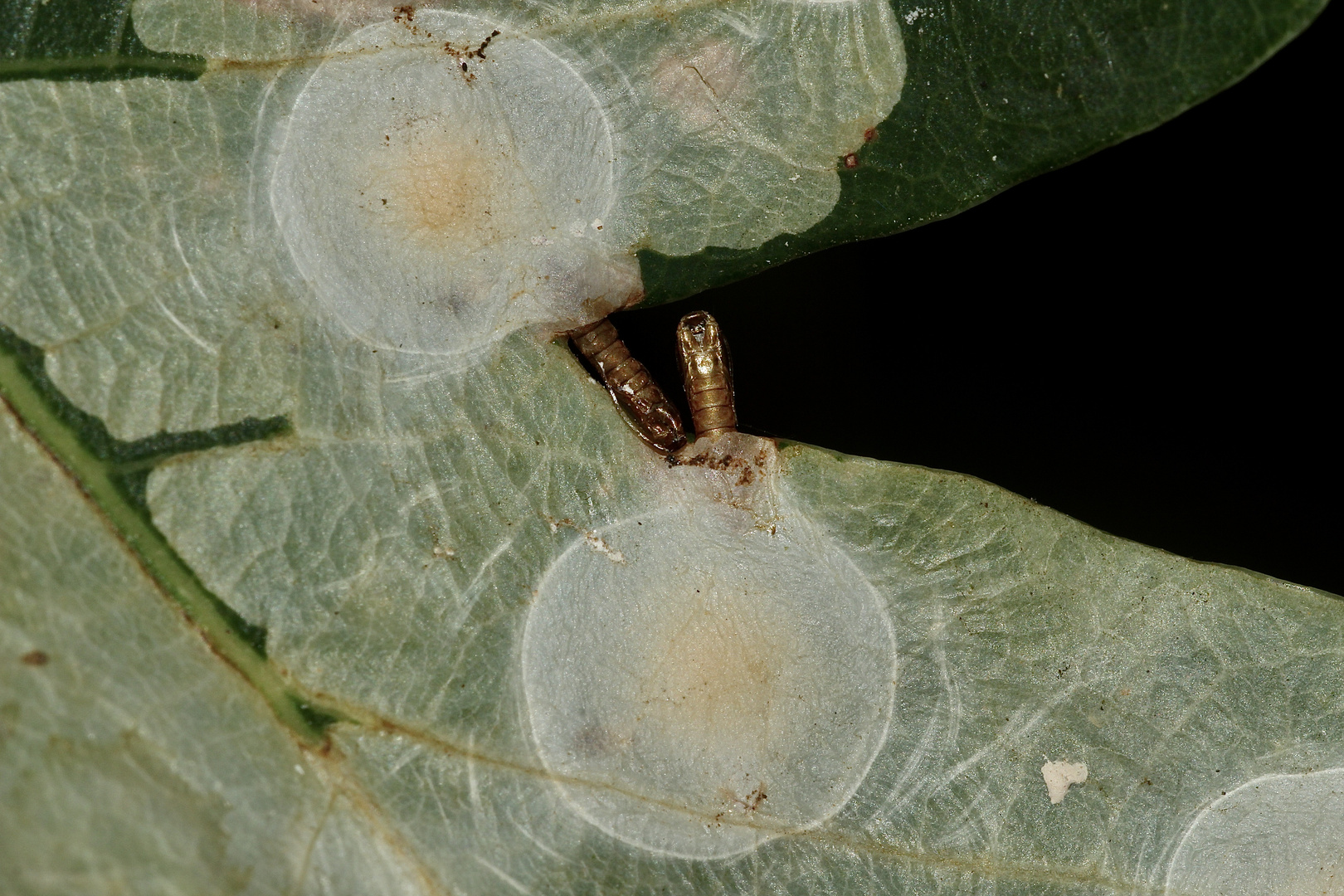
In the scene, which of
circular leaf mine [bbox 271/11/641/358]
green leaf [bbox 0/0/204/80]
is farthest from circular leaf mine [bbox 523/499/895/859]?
green leaf [bbox 0/0/204/80]

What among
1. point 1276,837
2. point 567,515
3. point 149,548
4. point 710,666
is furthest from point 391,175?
point 1276,837

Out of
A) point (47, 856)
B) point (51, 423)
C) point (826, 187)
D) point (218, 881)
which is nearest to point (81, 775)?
point (47, 856)

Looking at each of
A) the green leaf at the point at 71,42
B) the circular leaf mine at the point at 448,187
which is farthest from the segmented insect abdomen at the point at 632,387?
the green leaf at the point at 71,42

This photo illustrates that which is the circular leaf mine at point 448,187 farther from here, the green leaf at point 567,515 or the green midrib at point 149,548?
the green midrib at point 149,548

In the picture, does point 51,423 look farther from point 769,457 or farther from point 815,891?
point 815,891

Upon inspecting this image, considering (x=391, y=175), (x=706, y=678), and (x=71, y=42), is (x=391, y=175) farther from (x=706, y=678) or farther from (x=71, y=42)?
(x=706, y=678)

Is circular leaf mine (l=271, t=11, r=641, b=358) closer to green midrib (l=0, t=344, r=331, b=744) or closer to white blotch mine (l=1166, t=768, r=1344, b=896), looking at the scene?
green midrib (l=0, t=344, r=331, b=744)

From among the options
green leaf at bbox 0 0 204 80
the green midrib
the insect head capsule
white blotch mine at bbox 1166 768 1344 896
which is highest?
green leaf at bbox 0 0 204 80
